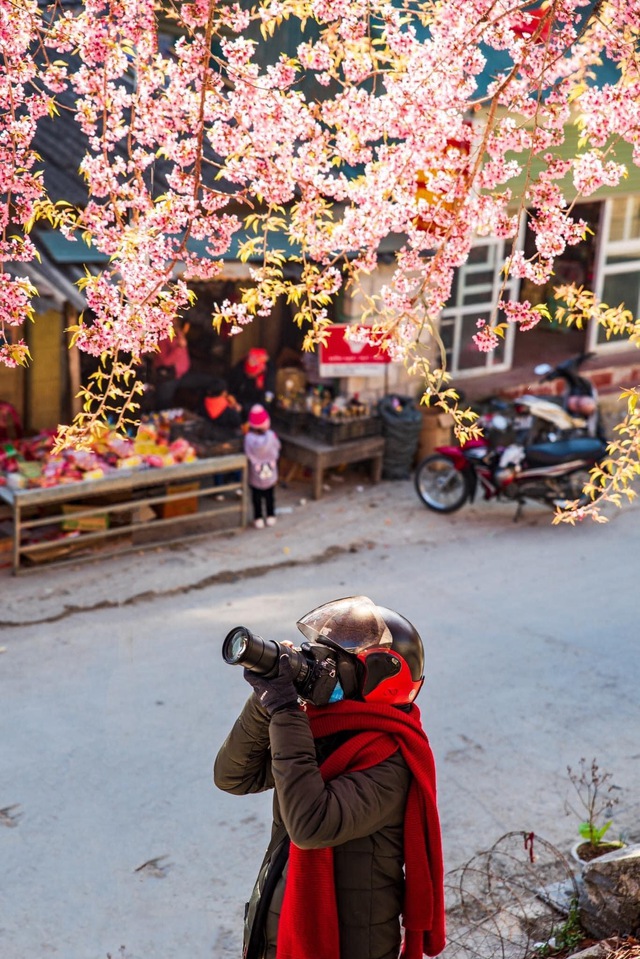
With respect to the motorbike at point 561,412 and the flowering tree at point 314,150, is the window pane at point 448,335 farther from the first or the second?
the flowering tree at point 314,150

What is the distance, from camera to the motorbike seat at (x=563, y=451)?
11453 millimetres

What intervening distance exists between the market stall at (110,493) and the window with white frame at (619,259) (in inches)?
290

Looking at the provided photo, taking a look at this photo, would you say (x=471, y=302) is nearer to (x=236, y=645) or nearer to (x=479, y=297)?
(x=479, y=297)

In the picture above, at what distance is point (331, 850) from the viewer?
3.63 m

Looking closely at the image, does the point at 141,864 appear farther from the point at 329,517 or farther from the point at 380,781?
the point at 329,517

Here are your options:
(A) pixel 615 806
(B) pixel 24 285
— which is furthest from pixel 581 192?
(A) pixel 615 806

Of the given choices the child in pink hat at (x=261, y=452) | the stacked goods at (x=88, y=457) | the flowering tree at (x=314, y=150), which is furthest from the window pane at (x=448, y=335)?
the flowering tree at (x=314, y=150)

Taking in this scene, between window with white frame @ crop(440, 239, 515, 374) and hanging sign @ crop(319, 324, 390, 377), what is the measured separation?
1.91m

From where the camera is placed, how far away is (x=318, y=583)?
33.3 feet

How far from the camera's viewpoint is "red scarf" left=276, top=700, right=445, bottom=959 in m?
3.59

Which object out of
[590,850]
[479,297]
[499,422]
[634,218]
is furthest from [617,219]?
[590,850]

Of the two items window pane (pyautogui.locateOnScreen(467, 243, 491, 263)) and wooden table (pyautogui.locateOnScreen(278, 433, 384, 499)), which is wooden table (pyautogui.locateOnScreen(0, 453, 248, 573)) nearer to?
wooden table (pyautogui.locateOnScreen(278, 433, 384, 499))

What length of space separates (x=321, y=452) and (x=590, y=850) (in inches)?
250

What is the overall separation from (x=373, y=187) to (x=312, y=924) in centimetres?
402
